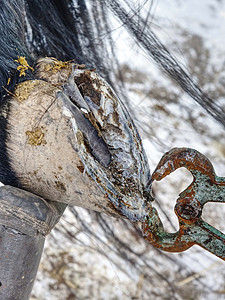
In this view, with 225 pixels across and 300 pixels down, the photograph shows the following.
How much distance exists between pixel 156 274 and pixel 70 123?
632 millimetres

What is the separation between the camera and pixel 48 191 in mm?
377

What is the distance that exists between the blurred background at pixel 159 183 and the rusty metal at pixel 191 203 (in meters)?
0.21

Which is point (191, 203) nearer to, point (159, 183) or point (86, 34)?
A: point (86, 34)

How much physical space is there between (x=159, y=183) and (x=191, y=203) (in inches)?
17.6

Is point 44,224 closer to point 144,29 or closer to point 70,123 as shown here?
point 70,123

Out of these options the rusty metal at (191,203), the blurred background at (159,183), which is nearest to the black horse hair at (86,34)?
the blurred background at (159,183)

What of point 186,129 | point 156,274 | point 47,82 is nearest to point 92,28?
point 47,82

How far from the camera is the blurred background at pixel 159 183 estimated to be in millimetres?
583

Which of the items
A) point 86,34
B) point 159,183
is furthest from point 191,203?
point 159,183

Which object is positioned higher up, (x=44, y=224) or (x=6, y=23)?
(x=6, y=23)

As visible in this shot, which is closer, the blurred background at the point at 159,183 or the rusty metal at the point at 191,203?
the rusty metal at the point at 191,203

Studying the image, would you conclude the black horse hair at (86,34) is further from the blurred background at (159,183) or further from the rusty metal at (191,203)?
the rusty metal at (191,203)

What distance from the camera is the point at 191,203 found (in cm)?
37

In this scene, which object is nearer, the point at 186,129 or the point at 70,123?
the point at 70,123
